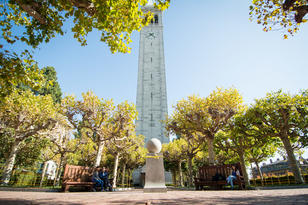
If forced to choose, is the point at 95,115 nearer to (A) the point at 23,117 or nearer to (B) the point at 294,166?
(A) the point at 23,117

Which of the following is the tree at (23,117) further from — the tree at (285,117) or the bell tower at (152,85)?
the tree at (285,117)

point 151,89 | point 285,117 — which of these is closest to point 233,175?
point 285,117

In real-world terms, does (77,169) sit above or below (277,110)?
below

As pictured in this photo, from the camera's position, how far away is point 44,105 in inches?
605

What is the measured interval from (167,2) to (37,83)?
19.0 feet

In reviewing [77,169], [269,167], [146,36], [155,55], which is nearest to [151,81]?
[155,55]

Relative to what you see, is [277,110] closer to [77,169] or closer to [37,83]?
[77,169]

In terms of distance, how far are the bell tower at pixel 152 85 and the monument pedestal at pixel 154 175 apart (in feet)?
65.6

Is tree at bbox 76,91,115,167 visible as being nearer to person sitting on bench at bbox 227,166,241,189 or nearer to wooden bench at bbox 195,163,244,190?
wooden bench at bbox 195,163,244,190

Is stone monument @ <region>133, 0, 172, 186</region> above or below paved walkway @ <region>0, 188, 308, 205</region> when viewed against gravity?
above

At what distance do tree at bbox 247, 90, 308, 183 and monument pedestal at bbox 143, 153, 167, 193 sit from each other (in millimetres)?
11857

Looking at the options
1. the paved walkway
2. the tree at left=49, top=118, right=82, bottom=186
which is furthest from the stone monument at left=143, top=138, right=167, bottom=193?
the tree at left=49, top=118, right=82, bottom=186

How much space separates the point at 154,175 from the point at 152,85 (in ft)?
91.6

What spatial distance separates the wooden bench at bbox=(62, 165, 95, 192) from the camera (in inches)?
335
